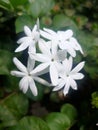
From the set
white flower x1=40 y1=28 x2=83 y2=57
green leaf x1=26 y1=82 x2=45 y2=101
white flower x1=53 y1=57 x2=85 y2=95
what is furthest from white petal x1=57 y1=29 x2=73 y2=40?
green leaf x1=26 y1=82 x2=45 y2=101

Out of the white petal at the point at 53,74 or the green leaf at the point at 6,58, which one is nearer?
the white petal at the point at 53,74

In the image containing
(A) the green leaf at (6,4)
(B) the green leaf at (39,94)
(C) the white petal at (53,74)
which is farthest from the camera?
(B) the green leaf at (39,94)

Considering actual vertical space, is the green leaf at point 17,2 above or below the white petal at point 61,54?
above

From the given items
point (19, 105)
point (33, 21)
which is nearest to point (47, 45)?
point (33, 21)

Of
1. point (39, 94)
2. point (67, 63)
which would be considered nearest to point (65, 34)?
point (67, 63)

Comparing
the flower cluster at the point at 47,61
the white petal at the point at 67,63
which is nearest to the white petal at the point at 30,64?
the flower cluster at the point at 47,61

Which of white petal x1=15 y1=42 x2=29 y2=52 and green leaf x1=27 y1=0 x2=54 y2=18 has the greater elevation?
green leaf x1=27 y1=0 x2=54 y2=18

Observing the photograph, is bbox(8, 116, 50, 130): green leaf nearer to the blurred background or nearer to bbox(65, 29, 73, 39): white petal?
the blurred background

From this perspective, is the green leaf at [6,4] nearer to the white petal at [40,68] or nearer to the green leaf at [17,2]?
the green leaf at [17,2]
